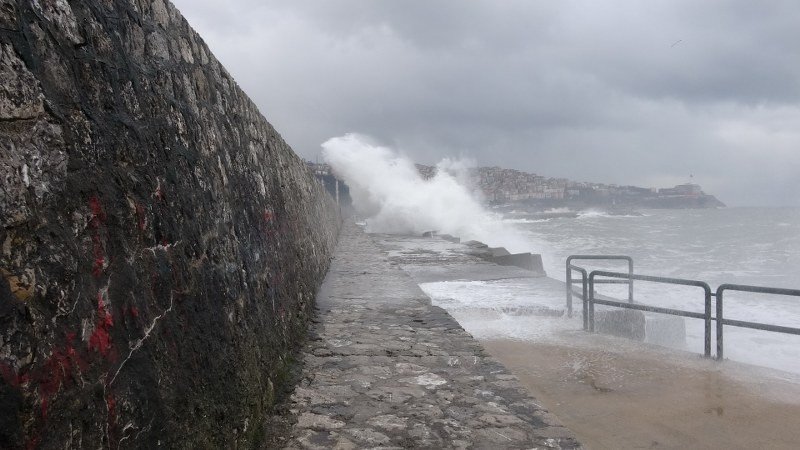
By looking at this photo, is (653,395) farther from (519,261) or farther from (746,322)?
(519,261)

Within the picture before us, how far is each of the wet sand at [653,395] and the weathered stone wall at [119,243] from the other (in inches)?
97.7

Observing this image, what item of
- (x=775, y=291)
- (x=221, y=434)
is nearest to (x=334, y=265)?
(x=775, y=291)

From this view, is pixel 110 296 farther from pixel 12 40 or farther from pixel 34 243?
pixel 12 40

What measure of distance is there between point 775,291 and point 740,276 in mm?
22286

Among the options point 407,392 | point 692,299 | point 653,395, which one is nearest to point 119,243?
point 407,392

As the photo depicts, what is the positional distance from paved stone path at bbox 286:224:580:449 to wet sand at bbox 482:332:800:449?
0.77m

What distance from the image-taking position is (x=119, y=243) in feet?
5.14

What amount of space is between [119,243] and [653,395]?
4.30 meters

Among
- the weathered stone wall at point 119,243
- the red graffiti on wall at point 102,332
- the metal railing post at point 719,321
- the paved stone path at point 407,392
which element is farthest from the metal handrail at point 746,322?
Result: the red graffiti on wall at point 102,332

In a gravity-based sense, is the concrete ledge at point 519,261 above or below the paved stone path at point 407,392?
below

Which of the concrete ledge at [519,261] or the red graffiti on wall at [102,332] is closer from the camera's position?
the red graffiti on wall at [102,332]

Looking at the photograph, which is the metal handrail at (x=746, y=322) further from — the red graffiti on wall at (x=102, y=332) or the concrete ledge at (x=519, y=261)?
the concrete ledge at (x=519, y=261)

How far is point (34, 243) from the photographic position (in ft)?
3.88

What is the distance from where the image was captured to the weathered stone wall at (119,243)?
1.16m
